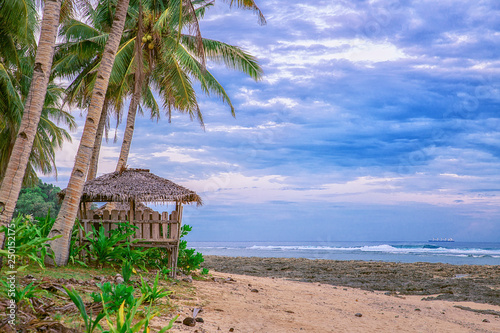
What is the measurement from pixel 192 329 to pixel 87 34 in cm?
1469

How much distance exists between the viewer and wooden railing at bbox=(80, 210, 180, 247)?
30.2 ft

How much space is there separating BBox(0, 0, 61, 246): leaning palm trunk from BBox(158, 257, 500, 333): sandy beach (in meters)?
3.20

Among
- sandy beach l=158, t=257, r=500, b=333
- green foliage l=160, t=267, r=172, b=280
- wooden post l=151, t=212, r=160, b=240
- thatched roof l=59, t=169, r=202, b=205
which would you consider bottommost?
sandy beach l=158, t=257, r=500, b=333

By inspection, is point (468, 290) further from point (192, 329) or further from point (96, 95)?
point (96, 95)

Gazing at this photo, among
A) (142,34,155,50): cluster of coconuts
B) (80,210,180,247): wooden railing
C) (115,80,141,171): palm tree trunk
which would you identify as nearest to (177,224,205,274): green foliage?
(80,210,180,247): wooden railing

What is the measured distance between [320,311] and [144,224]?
4.20 metres

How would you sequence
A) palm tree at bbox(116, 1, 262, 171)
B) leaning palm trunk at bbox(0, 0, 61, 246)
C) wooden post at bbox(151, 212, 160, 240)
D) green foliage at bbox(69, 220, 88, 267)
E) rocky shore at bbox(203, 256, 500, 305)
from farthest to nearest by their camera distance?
1. palm tree at bbox(116, 1, 262, 171)
2. rocky shore at bbox(203, 256, 500, 305)
3. wooden post at bbox(151, 212, 160, 240)
4. green foliage at bbox(69, 220, 88, 267)
5. leaning palm trunk at bbox(0, 0, 61, 246)

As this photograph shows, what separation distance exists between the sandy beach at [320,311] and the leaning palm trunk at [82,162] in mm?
2843

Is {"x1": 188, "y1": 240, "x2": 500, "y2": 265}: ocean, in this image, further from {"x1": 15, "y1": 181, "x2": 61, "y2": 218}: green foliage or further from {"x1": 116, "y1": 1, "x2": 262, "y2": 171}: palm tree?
{"x1": 116, "y1": 1, "x2": 262, "y2": 171}: palm tree

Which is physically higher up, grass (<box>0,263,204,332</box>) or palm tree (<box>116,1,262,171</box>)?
palm tree (<box>116,1,262,171</box>)

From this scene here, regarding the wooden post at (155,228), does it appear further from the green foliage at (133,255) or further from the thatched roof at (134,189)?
the green foliage at (133,255)

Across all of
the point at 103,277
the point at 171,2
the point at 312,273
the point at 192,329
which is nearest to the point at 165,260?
the point at 103,277

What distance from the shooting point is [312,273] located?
55.2 ft

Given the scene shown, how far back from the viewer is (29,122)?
696cm
